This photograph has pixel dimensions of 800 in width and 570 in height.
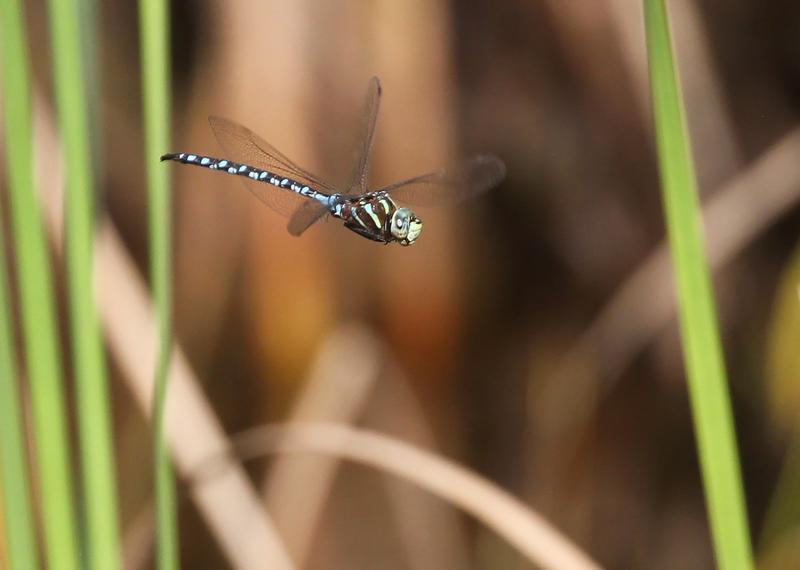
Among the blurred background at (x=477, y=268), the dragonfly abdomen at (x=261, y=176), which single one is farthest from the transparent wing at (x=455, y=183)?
the blurred background at (x=477, y=268)

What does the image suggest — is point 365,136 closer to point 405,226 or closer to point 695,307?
point 405,226

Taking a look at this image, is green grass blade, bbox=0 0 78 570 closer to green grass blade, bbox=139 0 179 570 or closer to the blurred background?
green grass blade, bbox=139 0 179 570

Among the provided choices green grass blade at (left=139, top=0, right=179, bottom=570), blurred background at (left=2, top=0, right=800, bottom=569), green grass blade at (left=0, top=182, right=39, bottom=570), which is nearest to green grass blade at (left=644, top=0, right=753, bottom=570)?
green grass blade at (left=139, top=0, right=179, bottom=570)

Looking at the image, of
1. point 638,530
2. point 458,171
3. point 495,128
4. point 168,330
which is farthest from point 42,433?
point 638,530

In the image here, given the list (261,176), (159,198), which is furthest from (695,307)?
(261,176)

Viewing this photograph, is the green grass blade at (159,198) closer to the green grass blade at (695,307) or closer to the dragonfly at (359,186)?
the dragonfly at (359,186)

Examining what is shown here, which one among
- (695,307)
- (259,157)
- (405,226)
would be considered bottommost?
(695,307)
